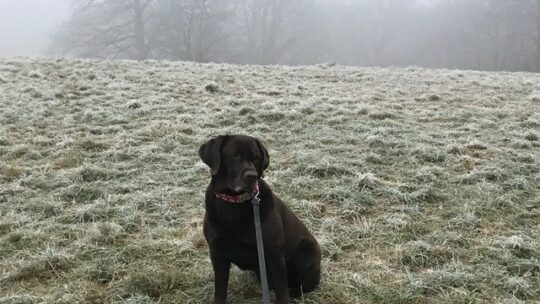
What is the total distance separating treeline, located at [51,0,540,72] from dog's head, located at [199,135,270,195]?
34.4m

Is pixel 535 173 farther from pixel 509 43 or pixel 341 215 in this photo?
pixel 509 43

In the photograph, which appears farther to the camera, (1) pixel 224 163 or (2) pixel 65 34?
(2) pixel 65 34

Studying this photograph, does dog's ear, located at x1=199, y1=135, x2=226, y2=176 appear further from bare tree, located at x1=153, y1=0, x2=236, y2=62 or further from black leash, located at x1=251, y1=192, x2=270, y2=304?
bare tree, located at x1=153, y1=0, x2=236, y2=62

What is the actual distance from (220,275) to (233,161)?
890 mm

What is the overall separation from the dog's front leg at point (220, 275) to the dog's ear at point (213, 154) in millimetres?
657

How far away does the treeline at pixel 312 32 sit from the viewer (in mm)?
37438

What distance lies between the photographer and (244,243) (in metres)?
3.69

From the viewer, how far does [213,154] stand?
3668 millimetres

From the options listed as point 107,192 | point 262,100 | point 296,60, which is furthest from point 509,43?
point 107,192

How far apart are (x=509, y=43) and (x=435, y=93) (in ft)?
103

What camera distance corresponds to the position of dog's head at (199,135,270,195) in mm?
3584

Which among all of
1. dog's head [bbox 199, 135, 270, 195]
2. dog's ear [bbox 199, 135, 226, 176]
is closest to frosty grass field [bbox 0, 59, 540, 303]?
dog's head [bbox 199, 135, 270, 195]

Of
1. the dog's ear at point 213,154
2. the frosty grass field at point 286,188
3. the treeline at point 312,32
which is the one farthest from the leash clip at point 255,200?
the treeline at point 312,32

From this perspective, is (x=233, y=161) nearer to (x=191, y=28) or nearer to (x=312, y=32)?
(x=191, y=28)
